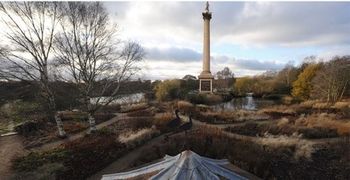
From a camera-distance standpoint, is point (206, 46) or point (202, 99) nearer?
point (202, 99)

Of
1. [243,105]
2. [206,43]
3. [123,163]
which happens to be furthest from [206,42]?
[123,163]

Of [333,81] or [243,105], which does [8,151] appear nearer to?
[243,105]

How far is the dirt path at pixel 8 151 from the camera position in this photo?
30.4 ft

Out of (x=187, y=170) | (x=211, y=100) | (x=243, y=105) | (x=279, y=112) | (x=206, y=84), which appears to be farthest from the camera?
(x=206, y=84)

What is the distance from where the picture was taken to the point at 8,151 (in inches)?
476

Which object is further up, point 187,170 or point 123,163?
point 187,170

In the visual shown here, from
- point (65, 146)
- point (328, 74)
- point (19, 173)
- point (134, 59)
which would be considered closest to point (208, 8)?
point (328, 74)

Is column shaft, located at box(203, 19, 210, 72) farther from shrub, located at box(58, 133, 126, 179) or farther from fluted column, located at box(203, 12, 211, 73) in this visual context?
shrub, located at box(58, 133, 126, 179)

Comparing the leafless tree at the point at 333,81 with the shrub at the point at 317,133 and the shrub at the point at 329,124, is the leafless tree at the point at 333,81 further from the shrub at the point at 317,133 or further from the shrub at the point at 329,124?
the shrub at the point at 317,133

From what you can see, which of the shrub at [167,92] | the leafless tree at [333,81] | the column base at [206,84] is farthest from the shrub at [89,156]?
the leafless tree at [333,81]

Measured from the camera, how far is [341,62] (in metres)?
32.8

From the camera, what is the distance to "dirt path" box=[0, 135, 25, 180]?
927 centimetres

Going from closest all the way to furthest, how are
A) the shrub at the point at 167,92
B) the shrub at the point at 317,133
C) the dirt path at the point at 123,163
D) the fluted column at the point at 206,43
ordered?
1. the dirt path at the point at 123,163
2. the shrub at the point at 317,133
3. the fluted column at the point at 206,43
4. the shrub at the point at 167,92

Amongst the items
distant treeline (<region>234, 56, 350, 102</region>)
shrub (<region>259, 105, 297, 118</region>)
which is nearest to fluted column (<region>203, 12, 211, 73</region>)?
distant treeline (<region>234, 56, 350, 102</region>)
